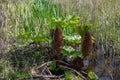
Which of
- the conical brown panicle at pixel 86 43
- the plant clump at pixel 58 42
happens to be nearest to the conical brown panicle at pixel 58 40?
Result: the plant clump at pixel 58 42

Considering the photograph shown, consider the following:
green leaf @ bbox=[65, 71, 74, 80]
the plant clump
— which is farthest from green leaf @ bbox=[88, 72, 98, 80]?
the plant clump

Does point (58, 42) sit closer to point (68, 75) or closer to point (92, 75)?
point (68, 75)

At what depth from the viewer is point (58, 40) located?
2967mm

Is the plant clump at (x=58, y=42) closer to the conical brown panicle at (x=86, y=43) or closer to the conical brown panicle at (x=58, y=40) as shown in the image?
the conical brown panicle at (x=58, y=40)

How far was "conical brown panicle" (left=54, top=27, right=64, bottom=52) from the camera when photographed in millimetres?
2922

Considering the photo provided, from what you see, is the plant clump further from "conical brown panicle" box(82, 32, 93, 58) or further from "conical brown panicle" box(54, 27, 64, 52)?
"conical brown panicle" box(82, 32, 93, 58)

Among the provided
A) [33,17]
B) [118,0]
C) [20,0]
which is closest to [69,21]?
[33,17]

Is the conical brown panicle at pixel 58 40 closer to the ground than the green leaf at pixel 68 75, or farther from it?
farther from it

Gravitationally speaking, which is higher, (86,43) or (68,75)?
(86,43)

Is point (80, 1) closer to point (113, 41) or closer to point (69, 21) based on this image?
point (113, 41)

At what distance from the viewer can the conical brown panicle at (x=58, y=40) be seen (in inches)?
115

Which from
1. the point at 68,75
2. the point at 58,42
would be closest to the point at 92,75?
the point at 68,75

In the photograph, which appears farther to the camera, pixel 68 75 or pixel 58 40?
pixel 58 40

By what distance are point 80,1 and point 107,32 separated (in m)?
0.85
